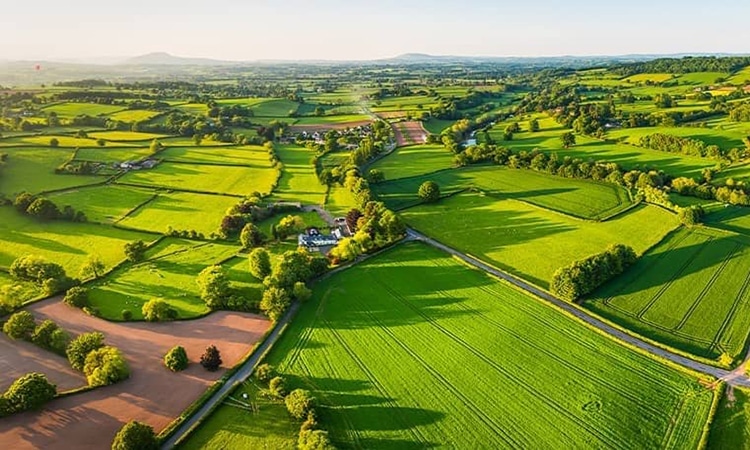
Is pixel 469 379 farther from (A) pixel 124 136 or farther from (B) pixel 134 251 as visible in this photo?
(A) pixel 124 136

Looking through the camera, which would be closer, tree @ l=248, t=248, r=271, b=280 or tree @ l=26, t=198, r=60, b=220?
tree @ l=248, t=248, r=271, b=280

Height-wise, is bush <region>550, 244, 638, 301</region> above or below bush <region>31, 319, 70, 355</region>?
above

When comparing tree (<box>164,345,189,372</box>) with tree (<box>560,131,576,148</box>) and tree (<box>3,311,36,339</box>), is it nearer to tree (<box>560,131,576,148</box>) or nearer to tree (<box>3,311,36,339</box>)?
tree (<box>3,311,36,339</box>)

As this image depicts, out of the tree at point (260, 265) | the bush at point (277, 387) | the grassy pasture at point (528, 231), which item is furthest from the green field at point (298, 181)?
the bush at point (277, 387)

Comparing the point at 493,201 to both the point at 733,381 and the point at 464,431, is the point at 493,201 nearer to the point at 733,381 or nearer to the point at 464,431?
the point at 733,381

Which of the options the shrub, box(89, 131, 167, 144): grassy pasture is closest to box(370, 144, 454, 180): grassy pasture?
the shrub

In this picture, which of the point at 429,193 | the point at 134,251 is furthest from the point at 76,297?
the point at 429,193

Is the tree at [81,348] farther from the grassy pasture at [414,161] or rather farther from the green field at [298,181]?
the grassy pasture at [414,161]

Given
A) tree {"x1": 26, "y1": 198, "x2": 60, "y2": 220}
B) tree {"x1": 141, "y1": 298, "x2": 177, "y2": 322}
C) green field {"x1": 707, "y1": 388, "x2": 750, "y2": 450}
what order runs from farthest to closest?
tree {"x1": 26, "y1": 198, "x2": 60, "y2": 220}
tree {"x1": 141, "y1": 298, "x2": 177, "y2": 322}
green field {"x1": 707, "y1": 388, "x2": 750, "y2": 450}
